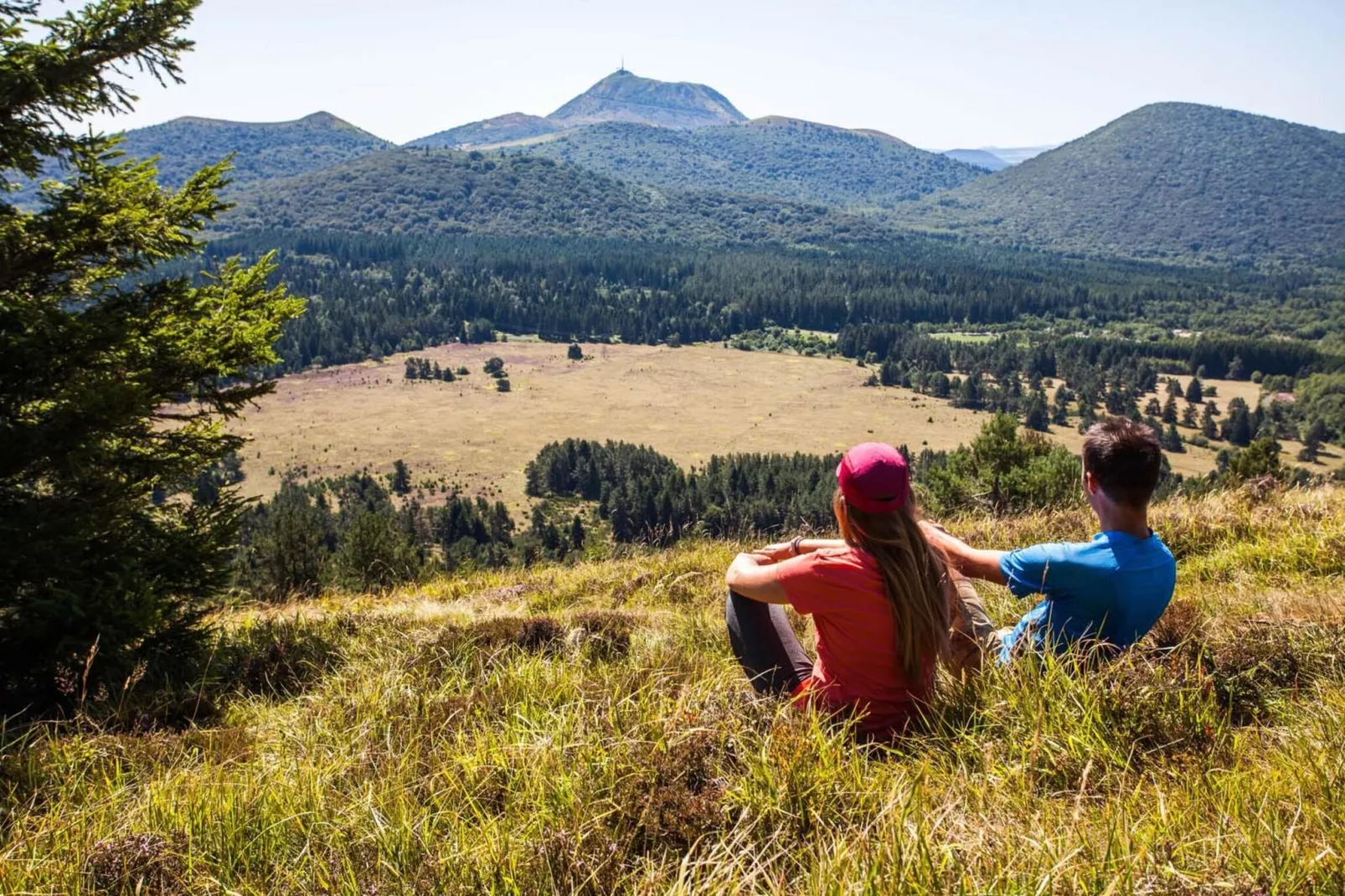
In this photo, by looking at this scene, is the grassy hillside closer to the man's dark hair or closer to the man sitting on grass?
the man sitting on grass

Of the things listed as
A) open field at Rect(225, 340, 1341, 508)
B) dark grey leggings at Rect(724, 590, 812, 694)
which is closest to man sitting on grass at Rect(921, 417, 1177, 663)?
dark grey leggings at Rect(724, 590, 812, 694)

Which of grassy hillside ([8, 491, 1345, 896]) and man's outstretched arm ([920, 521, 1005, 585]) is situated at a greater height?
man's outstretched arm ([920, 521, 1005, 585])

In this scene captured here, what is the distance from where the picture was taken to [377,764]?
3.24 meters

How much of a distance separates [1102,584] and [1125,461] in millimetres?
576

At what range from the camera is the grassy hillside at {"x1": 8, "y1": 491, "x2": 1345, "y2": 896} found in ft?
7.19

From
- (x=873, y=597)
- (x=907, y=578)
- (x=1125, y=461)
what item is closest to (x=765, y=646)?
(x=873, y=597)

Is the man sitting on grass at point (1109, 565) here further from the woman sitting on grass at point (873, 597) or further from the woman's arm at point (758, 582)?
the woman's arm at point (758, 582)

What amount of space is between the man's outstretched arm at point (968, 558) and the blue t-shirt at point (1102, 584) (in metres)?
Result: 0.11

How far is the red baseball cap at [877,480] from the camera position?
3236 millimetres

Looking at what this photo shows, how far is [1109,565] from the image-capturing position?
3562 millimetres

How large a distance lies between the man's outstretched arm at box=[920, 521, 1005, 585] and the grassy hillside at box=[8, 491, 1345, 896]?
62 centimetres

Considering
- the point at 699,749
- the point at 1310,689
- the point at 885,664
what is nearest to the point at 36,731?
the point at 699,749

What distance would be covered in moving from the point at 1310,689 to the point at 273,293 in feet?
29.9

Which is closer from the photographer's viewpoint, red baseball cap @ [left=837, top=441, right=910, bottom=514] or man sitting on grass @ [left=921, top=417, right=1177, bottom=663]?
red baseball cap @ [left=837, top=441, right=910, bottom=514]
